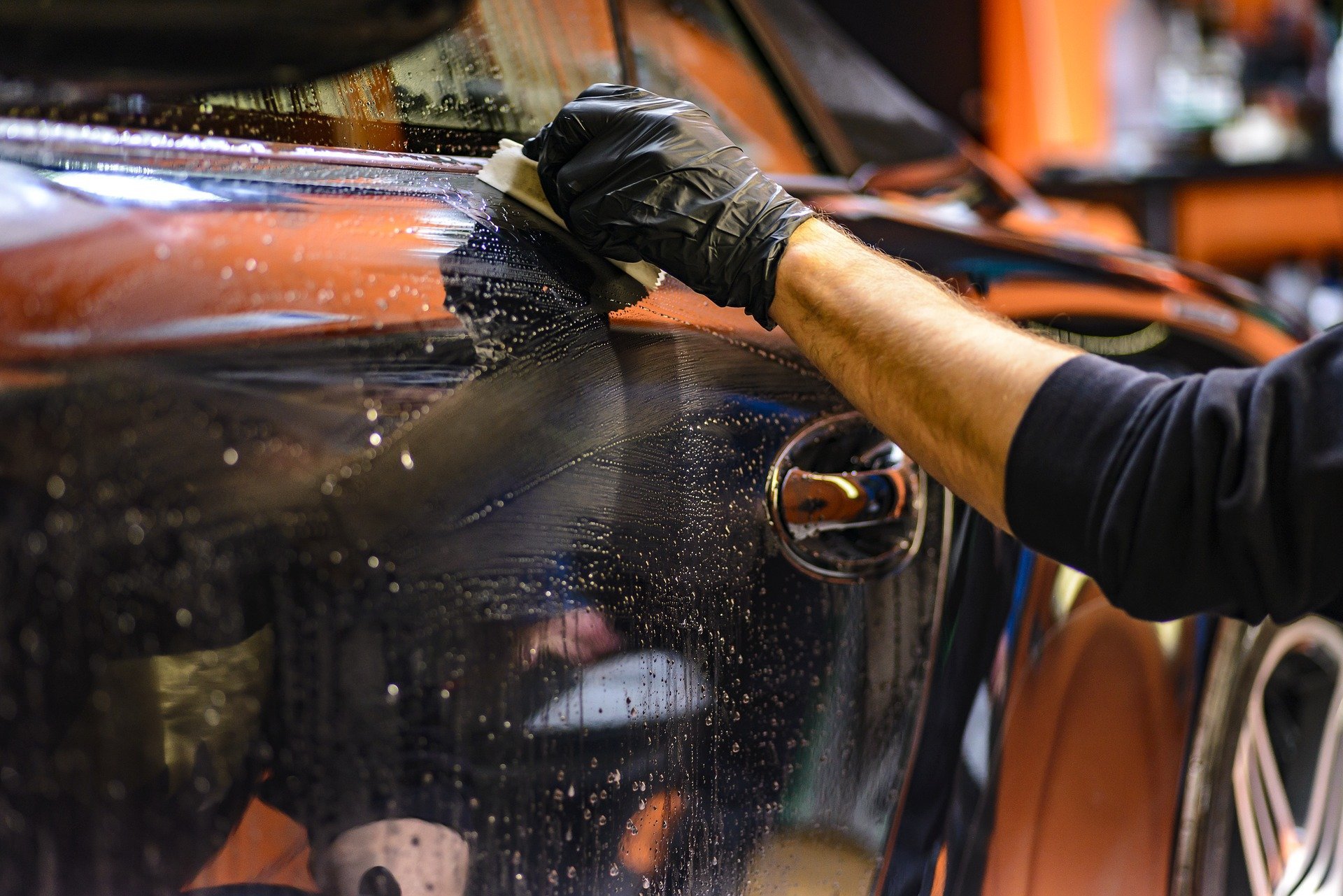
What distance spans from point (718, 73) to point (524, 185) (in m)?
0.85

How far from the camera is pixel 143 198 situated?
0.59m

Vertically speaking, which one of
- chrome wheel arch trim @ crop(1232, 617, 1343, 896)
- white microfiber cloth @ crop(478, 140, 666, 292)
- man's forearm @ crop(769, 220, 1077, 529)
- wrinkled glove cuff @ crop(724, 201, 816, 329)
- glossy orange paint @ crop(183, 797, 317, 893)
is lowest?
chrome wheel arch trim @ crop(1232, 617, 1343, 896)

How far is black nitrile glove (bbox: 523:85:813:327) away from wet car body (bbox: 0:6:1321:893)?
0.02m

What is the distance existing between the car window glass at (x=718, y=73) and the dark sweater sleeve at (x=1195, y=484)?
2.47 ft

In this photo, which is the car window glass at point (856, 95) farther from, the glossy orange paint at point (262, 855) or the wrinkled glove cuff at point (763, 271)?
the glossy orange paint at point (262, 855)

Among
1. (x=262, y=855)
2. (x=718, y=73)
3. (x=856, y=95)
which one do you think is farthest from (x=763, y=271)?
(x=856, y=95)

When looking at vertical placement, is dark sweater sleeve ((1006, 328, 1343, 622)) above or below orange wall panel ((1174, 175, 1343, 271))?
below

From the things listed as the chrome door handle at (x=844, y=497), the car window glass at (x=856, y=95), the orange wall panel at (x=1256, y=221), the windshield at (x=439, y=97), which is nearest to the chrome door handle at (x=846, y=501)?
the chrome door handle at (x=844, y=497)

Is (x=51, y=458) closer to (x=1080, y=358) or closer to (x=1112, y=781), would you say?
(x=1080, y=358)

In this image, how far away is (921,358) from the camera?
0.82 metres

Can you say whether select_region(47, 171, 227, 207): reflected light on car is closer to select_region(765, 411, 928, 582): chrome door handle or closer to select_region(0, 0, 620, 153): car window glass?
select_region(0, 0, 620, 153): car window glass

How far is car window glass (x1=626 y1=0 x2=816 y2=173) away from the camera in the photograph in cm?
141

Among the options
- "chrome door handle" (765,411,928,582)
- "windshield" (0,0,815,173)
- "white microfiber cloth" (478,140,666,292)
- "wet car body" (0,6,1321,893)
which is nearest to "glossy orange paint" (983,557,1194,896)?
"wet car body" (0,6,1321,893)

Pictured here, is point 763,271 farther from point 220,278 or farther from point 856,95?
point 856,95
